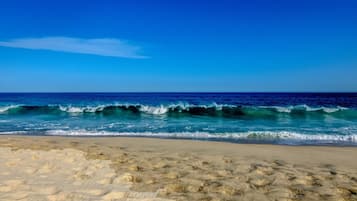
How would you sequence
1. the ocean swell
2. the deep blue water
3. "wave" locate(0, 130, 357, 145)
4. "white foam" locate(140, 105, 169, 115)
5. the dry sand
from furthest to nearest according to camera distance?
"white foam" locate(140, 105, 169, 115) → the ocean swell → the deep blue water → "wave" locate(0, 130, 357, 145) → the dry sand

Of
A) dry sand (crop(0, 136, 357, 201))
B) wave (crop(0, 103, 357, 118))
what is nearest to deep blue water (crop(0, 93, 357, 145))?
wave (crop(0, 103, 357, 118))

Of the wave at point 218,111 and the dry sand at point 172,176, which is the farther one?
the wave at point 218,111

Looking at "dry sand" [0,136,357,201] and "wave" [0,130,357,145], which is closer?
"dry sand" [0,136,357,201]

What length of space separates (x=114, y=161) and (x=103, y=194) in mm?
1818

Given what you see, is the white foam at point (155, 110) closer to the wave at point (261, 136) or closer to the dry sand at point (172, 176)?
the wave at point (261, 136)

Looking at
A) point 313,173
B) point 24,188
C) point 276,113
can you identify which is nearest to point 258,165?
point 313,173

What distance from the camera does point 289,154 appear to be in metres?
6.64

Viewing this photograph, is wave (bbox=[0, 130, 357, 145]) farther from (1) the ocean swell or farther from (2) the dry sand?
(1) the ocean swell

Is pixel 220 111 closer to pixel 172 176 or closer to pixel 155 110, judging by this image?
pixel 155 110

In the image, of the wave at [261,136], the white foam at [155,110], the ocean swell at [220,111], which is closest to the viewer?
the wave at [261,136]

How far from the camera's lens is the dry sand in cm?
359

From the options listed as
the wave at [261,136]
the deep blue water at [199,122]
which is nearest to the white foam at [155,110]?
the deep blue water at [199,122]

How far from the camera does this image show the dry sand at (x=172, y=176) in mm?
3588


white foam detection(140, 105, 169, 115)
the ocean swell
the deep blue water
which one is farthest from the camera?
white foam detection(140, 105, 169, 115)
